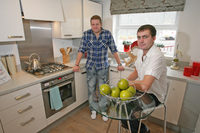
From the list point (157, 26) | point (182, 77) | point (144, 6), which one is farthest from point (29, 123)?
point (157, 26)

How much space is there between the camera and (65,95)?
211 cm

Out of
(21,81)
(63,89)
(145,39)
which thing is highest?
(145,39)

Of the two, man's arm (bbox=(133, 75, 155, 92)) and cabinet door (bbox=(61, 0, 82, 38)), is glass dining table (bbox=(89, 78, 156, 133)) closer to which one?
man's arm (bbox=(133, 75, 155, 92))

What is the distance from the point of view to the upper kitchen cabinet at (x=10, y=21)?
4.73 ft

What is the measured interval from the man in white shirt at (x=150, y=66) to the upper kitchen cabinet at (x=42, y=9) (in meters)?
1.34

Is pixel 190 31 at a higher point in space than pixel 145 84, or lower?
higher

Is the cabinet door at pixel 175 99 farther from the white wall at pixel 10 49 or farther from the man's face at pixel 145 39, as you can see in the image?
the white wall at pixel 10 49

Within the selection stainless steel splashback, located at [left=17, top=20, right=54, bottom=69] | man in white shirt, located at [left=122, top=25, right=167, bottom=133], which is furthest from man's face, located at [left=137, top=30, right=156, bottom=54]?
stainless steel splashback, located at [left=17, top=20, right=54, bottom=69]

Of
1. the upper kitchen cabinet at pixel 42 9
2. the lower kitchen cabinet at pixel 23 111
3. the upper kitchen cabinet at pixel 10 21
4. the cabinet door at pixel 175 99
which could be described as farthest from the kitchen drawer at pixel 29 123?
the cabinet door at pixel 175 99

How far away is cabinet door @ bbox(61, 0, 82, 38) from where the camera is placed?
6.84 ft

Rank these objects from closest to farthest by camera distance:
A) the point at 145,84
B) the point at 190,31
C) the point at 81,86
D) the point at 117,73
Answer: the point at 145,84
the point at 190,31
the point at 117,73
the point at 81,86

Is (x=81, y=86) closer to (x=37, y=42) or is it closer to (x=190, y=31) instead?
(x=37, y=42)

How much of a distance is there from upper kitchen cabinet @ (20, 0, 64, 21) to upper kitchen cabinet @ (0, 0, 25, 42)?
0.10m

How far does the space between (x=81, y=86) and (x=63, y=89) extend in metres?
0.37
